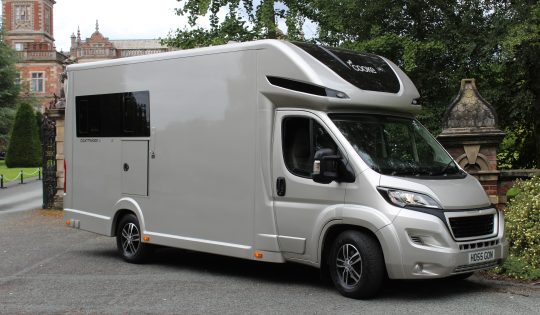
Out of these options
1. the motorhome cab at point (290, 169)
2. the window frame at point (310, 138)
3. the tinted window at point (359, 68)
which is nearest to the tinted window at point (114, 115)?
the motorhome cab at point (290, 169)

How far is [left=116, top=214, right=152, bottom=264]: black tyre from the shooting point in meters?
9.45

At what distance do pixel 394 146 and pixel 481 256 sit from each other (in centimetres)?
151

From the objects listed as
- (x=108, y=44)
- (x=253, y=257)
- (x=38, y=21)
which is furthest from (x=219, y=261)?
(x=38, y=21)

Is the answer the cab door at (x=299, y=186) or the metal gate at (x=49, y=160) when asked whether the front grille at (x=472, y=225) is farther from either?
the metal gate at (x=49, y=160)

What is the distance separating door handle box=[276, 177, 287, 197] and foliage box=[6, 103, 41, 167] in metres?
39.0

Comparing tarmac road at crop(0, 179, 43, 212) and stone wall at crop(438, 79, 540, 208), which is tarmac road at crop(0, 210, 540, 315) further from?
tarmac road at crop(0, 179, 43, 212)

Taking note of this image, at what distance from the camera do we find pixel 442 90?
46.4 feet

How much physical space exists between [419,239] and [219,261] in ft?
13.0

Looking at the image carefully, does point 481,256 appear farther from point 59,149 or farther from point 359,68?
point 59,149

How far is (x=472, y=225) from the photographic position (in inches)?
272

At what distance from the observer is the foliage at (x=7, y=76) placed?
5191 cm

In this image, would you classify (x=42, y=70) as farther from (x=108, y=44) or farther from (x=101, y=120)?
(x=101, y=120)

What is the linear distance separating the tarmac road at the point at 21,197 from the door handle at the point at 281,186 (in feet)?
45.0

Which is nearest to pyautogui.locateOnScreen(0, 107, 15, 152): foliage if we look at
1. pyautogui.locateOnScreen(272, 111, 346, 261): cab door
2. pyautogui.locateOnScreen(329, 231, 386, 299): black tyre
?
pyautogui.locateOnScreen(272, 111, 346, 261): cab door
